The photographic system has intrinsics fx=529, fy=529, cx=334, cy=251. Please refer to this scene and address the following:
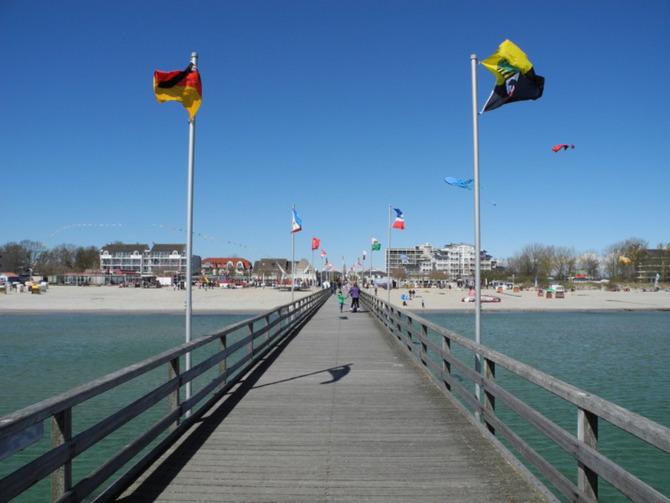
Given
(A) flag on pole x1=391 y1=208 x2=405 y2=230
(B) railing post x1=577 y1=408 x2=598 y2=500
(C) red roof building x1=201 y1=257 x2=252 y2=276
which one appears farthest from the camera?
(C) red roof building x1=201 y1=257 x2=252 y2=276

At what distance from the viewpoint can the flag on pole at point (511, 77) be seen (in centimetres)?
821

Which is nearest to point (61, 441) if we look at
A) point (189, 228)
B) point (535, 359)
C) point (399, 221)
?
point (189, 228)

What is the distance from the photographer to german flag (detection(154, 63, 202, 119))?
751 cm

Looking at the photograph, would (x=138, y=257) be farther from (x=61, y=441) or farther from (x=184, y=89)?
(x=61, y=441)

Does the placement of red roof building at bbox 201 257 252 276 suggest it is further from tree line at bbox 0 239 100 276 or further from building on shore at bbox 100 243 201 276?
tree line at bbox 0 239 100 276

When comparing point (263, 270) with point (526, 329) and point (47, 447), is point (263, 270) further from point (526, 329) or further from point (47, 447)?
point (47, 447)

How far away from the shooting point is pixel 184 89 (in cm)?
757

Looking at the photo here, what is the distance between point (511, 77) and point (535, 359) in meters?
12.3

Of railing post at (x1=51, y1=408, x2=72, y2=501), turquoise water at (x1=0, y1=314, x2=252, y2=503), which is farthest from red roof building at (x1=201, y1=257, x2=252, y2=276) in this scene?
railing post at (x1=51, y1=408, x2=72, y2=501)

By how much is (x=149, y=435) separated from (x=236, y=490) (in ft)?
3.73

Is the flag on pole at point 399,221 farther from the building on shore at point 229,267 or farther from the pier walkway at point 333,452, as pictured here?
the building on shore at point 229,267

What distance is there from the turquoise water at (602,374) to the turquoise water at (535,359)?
2 centimetres

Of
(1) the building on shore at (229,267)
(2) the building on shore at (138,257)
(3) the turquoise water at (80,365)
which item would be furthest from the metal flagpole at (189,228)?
(1) the building on shore at (229,267)

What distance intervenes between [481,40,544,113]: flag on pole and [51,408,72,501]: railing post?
7480mm
